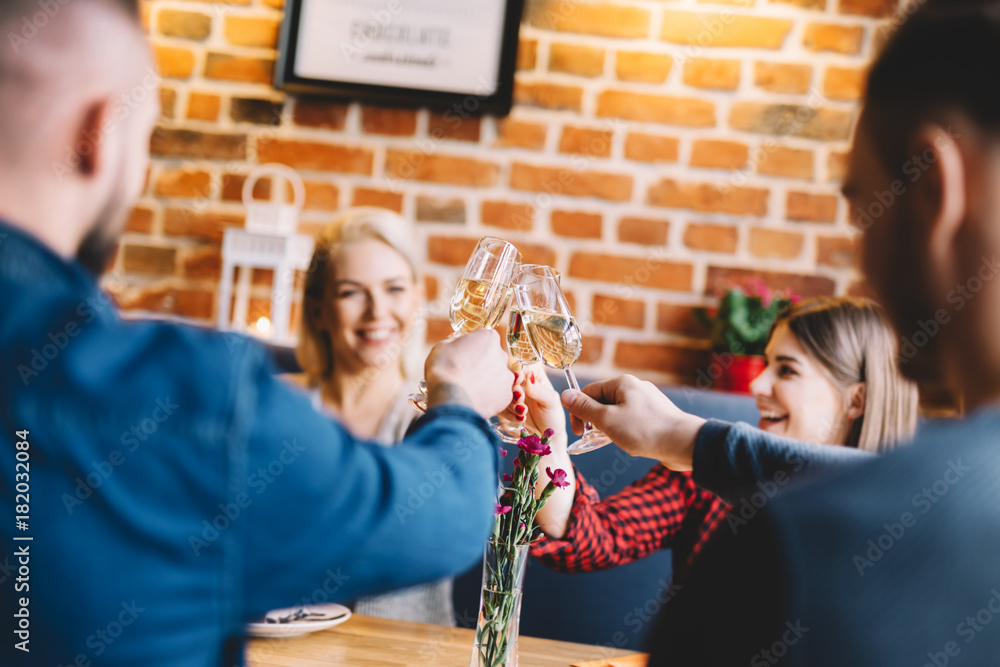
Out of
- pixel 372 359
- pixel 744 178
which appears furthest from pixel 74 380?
pixel 744 178

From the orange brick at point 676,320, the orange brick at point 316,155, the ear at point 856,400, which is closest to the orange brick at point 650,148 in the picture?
the orange brick at point 676,320

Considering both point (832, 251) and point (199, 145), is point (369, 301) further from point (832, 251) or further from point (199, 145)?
point (832, 251)

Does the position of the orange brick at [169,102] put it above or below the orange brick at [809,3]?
below

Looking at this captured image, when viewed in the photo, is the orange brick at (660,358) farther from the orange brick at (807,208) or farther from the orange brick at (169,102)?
the orange brick at (169,102)

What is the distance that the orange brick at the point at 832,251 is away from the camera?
199 centimetres

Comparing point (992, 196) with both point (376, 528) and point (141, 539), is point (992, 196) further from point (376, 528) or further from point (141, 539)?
point (141, 539)

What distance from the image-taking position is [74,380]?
48cm

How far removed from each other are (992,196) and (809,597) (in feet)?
0.83

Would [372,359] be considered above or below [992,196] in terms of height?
below

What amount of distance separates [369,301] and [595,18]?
84cm

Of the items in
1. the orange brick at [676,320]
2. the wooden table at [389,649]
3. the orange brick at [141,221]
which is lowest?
the wooden table at [389,649]

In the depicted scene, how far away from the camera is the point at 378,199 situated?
Answer: 2.01m

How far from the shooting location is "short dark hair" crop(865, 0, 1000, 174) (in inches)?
18.5

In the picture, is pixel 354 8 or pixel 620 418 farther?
pixel 354 8
